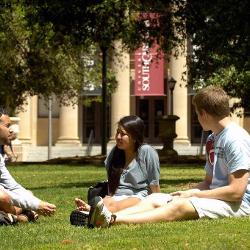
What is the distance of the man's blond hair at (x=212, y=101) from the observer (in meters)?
8.16

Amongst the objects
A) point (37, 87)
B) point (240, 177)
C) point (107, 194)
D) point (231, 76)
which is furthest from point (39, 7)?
point (240, 177)

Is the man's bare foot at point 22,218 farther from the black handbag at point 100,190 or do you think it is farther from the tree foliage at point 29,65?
the tree foliage at point 29,65

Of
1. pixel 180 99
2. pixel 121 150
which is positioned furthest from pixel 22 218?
pixel 180 99

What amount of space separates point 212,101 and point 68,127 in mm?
53055

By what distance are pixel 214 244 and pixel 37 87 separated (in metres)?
30.3

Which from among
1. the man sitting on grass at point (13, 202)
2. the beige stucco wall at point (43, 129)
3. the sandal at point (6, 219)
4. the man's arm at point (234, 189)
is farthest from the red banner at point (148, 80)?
the man's arm at point (234, 189)

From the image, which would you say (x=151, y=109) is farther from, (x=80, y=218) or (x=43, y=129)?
(x=80, y=218)

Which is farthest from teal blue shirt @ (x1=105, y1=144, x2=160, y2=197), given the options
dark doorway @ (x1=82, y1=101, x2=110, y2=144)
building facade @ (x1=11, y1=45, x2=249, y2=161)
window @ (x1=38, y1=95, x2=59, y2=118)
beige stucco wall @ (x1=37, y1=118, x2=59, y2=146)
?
dark doorway @ (x1=82, y1=101, x2=110, y2=144)

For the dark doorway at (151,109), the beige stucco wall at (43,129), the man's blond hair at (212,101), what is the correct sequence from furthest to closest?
the dark doorway at (151,109) < the beige stucco wall at (43,129) < the man's blond hair at (212,101)

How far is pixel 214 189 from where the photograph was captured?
8.43 m

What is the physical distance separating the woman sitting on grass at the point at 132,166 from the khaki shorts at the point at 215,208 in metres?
1.08

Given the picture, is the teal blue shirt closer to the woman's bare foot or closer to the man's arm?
the woman's bare foot

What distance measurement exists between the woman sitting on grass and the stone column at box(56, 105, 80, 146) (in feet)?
168

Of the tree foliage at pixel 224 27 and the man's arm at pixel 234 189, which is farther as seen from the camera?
the tree foliage at pixel 224 27
